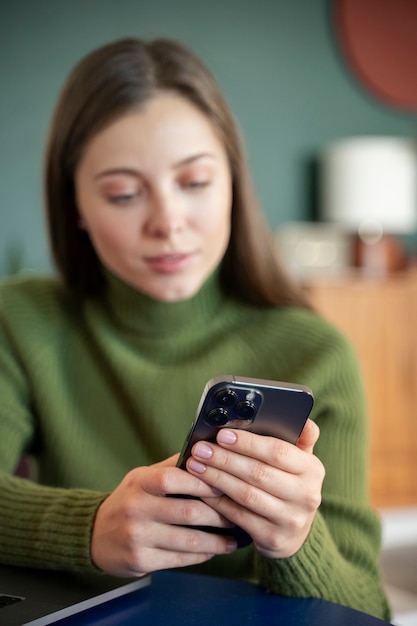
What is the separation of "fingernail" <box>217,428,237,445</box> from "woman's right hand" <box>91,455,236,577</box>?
0.05 meters

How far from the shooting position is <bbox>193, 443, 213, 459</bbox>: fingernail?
0.74 metres

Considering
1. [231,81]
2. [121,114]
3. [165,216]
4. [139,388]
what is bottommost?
[139,388]

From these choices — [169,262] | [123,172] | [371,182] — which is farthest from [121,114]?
[371,182]

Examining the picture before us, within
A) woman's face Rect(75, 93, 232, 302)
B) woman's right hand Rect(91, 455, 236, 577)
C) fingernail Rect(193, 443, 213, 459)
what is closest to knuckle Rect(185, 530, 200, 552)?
woman's right hand Rect(91, 455, 236, 577)

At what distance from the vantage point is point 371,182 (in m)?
3.37

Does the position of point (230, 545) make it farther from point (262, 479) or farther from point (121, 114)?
point (121, 114)

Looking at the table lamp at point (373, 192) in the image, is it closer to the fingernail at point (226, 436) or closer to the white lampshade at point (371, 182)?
the white lampshade at point (371, 182)

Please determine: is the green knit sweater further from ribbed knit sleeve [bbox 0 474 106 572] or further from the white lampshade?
the white lampshade

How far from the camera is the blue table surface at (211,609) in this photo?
764 millimetres

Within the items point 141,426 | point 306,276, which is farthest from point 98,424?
point 306,276

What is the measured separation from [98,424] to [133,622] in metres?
0.44

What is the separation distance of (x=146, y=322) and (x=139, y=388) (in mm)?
101

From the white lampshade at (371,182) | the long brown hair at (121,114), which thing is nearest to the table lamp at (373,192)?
the white lampshade at (371,182)

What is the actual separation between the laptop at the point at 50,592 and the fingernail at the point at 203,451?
6.9 inches
